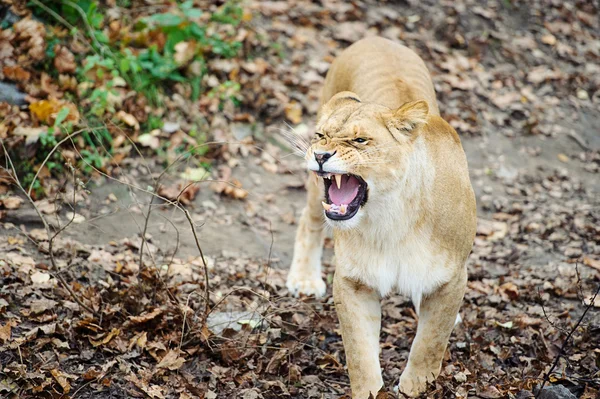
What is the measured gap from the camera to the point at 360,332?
3.98 m

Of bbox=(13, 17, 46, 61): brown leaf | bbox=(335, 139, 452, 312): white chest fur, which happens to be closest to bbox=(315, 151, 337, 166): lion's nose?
bbox=(335, 139, 452, 312): white chest fur

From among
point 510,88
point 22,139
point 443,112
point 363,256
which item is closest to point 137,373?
point 363,256

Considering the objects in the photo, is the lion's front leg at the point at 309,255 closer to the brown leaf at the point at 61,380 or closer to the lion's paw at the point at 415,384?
the lion's paw at the point at 415,384

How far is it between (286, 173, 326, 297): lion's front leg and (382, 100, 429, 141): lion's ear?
1921mm

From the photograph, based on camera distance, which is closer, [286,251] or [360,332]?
[360,332]

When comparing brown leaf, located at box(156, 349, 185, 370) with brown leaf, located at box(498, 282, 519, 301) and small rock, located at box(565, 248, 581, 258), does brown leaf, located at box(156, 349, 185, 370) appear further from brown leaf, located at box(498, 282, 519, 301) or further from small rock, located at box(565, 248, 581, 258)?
small rock, located at box(565, 248, 581, 258)

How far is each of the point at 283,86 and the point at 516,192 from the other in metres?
2.66

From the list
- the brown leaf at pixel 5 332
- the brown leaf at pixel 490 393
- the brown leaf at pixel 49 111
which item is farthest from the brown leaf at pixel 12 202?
the brown leaf at pixel 490 393

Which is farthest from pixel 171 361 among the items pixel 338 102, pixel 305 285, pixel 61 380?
pixel 338 102

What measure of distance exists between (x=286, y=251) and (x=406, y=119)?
2689 millimetres

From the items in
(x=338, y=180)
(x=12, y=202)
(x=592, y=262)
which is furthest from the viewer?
(x=592, y=262)

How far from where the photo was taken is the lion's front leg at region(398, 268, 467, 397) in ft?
13.2

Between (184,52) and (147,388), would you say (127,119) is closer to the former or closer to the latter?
(184,52)

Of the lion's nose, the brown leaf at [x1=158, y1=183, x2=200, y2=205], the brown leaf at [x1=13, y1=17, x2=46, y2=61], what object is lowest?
the brown leaf at [x1=158, y1=183, x2=200, y2=205]
